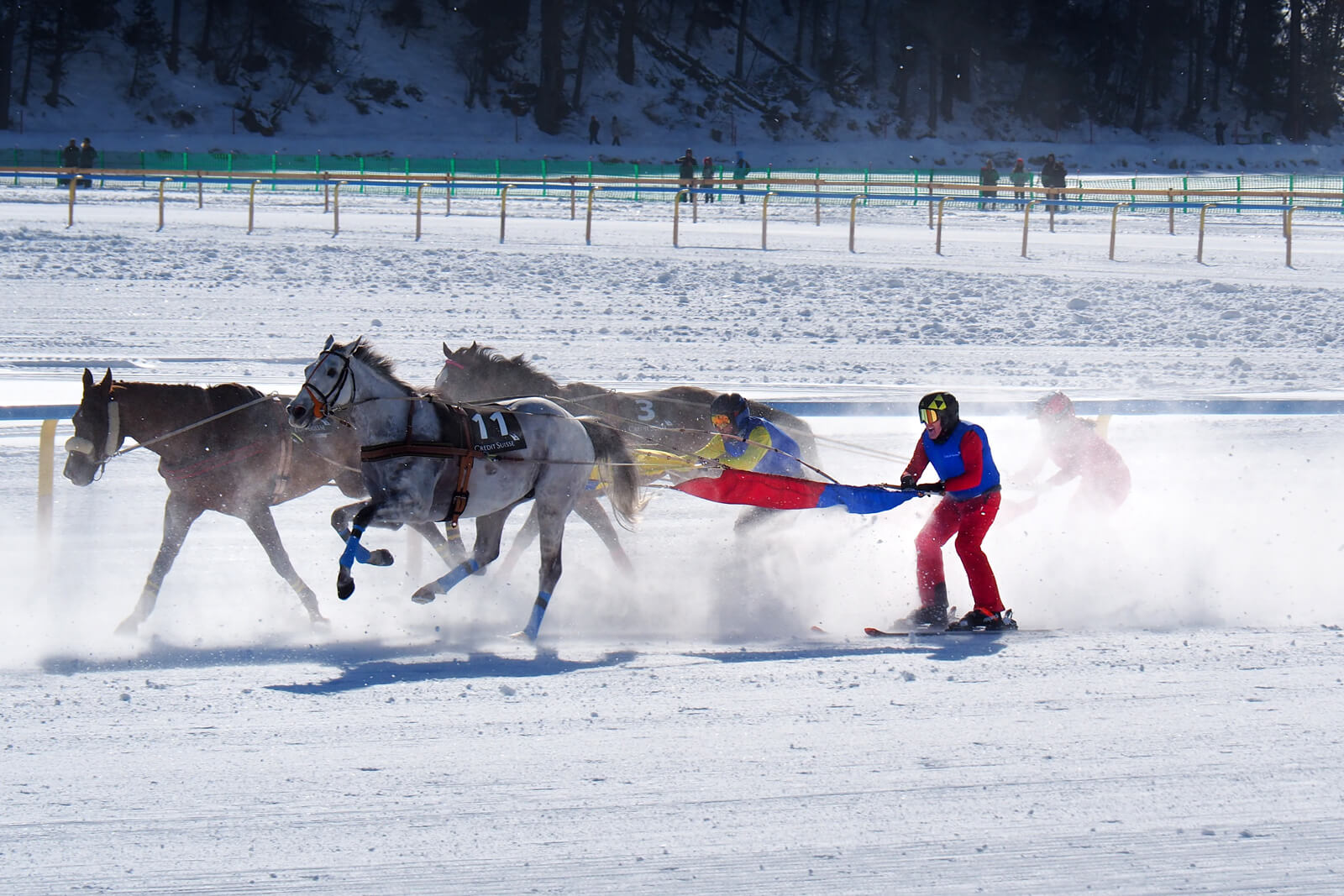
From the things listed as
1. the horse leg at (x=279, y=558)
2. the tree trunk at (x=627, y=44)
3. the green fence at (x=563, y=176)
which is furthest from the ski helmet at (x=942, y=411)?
the tree trunk at (x=627, y=44)

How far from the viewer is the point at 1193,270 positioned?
76.1 ft

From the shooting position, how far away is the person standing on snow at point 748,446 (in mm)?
8367

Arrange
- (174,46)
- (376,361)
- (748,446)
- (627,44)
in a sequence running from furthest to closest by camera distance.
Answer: (627,44), (174,46), (748,446), (376,361)

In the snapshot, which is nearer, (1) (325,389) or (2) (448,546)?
(1) (325,389)

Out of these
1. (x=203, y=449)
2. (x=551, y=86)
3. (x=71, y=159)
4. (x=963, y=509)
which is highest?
(x=551, y=86)

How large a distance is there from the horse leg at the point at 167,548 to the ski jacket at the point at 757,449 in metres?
2.97

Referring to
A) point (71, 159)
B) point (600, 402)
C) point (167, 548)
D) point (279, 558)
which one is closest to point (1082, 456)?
point (600, 402)

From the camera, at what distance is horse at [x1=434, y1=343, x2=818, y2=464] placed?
28.7 feet

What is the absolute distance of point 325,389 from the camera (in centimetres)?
672

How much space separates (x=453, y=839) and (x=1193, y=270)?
21546 millimetres

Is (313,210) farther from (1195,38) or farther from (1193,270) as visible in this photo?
(1195,38)

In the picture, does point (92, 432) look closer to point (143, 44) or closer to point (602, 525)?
point (602, 525)

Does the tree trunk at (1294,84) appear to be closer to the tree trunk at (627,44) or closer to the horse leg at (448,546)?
the tree trunk at (627,44)

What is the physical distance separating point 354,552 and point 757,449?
9.52 feet
